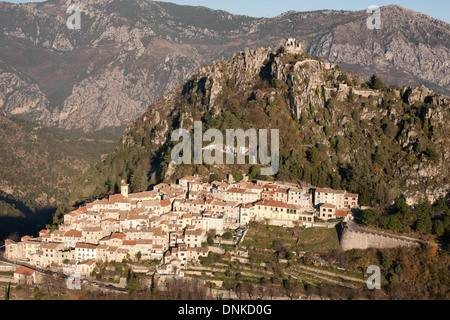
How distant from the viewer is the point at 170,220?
52.1 metres

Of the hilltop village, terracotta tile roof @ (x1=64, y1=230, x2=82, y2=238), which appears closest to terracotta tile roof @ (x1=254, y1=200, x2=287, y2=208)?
the hilltop village

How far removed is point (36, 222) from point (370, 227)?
60042 millimetres

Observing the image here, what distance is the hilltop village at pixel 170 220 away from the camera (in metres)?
48.4

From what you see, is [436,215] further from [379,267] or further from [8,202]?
[8,202]

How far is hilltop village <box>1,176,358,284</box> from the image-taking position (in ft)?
159

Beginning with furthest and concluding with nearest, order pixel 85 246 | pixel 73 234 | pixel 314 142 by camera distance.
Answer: pixel 314 142
pixel 73 234
pixel 85 246

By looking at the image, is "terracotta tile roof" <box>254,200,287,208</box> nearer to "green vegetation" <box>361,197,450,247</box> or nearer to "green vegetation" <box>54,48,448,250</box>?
"green vegetation" <box>361,197,450,247</box>

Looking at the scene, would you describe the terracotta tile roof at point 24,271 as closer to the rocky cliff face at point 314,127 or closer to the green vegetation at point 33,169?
the rocky cliff face at point 314,127

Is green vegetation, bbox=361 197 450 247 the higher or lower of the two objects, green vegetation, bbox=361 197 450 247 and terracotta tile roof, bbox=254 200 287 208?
the lower

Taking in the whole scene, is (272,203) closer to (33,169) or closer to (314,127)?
(314,127)

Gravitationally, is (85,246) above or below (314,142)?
below

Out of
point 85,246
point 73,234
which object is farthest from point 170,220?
point 73,234

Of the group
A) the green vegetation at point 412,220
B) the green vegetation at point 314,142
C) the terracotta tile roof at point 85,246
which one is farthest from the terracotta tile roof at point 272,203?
the terracotta tile roof at point 85,246
